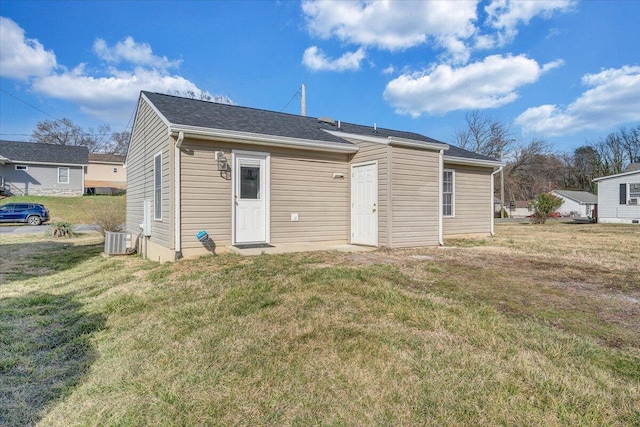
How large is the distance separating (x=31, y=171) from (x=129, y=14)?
22304 mm

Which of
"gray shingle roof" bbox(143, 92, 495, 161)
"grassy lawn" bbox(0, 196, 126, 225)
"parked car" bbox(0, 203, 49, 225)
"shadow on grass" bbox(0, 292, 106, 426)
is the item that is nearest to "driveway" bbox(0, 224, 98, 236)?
"parked car" bbox(0, 203, 49, 225)

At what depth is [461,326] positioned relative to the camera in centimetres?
298

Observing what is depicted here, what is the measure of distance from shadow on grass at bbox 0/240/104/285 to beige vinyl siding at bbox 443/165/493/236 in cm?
1006

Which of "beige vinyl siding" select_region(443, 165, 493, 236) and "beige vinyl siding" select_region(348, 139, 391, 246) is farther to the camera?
"beige vinyl siding" select_region(443, 165, 493, 236)

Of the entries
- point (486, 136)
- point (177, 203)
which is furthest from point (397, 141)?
point (486, 136)

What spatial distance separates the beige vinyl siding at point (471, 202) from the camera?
10.3 metres

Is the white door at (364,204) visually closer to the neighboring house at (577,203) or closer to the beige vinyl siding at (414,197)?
the beige vinyl siding at (414,197)

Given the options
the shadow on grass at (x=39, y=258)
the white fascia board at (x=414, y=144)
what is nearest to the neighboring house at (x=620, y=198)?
the white fascia board at (x=414, y=144)

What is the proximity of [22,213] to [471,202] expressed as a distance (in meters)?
22.7

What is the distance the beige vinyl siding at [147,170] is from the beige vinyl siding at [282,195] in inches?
16.0

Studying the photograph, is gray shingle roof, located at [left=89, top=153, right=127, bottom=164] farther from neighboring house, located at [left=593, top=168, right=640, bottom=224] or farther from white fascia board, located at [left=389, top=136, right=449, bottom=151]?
neighboring house, located at [left=593, top=168, right=640, bottom=224]

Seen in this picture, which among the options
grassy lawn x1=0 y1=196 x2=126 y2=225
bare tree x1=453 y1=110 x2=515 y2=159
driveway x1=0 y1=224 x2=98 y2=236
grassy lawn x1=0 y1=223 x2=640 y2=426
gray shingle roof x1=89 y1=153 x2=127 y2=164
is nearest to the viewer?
grassy lawn x1=0 y1=223 x2=640 y2=426

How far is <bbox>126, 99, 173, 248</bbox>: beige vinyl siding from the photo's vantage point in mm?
6625

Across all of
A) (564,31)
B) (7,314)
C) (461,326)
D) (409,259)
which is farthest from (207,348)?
(564,31)
